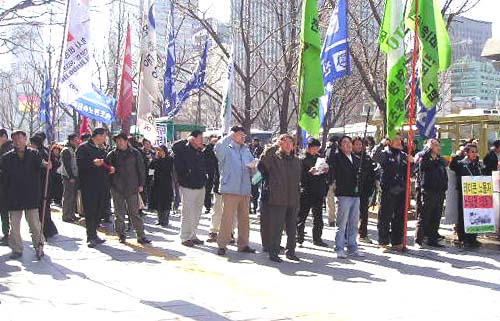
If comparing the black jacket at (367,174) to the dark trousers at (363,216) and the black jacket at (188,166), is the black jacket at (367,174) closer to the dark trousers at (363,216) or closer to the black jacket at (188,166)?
the dark trousers at (363,216)

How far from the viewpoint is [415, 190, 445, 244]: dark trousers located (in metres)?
10.3

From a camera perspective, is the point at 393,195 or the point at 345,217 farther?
the point at 393,195

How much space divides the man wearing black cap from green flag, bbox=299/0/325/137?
11.0 feet

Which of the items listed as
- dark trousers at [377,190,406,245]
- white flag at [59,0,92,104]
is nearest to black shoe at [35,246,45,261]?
white flag at [59,0,92,104]

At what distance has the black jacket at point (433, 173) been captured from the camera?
10234 mm

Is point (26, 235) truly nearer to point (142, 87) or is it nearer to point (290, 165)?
point (142, 87)

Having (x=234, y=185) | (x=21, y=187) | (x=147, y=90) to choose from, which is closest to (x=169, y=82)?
(x=147, y=90)

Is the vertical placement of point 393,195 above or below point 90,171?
below

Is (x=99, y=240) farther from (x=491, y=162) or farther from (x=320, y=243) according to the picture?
(x=491, y=162)

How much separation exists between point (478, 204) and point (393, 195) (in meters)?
1.47

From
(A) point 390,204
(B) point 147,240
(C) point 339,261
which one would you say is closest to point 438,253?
(A) point 390,204

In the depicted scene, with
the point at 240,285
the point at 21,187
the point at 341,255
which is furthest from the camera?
the point at 341,255

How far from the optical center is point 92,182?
10.2 metres

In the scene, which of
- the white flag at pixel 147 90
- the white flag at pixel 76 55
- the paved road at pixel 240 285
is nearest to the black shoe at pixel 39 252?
the paved road at pixel 240 285
